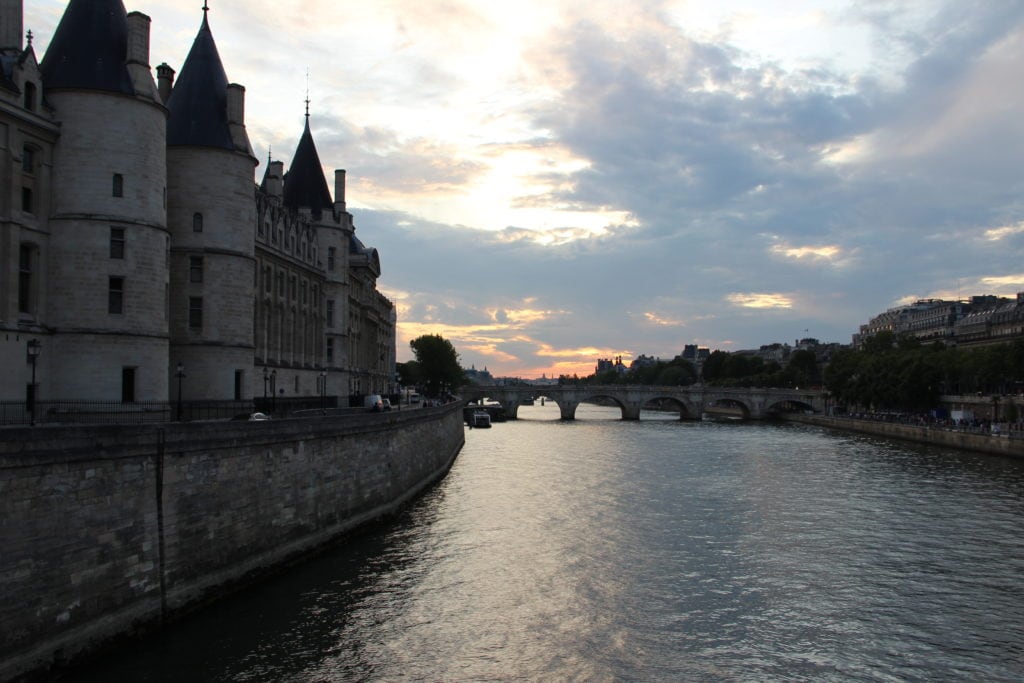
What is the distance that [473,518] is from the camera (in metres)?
35.3

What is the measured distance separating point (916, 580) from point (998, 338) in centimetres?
12084

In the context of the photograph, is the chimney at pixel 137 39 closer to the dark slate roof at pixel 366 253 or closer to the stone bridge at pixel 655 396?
the dark slate roof at pixel 366 253

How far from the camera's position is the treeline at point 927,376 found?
88125 mm

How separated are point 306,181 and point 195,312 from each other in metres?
26.6

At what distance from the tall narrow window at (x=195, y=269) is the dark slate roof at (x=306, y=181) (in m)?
24.2

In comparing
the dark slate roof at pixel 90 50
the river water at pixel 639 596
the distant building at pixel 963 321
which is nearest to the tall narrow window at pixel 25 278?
the dark slate roof at pixel 90 50

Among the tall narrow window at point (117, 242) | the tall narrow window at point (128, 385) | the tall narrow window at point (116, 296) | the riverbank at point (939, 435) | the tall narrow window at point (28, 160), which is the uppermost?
the tall narrow window at point (28, 160)

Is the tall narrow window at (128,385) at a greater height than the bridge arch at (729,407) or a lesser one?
greater

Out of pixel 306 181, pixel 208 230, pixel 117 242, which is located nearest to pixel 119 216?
pixel 117 242

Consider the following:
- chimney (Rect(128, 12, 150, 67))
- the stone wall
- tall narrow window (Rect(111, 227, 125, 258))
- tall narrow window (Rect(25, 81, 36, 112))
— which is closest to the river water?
the stone wall

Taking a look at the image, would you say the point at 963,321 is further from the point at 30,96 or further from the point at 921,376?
the point at 30,96

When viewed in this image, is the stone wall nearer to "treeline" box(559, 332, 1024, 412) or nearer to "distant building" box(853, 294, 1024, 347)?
"treeline" box(559, 332, 1024, 412)

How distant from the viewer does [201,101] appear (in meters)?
36.9

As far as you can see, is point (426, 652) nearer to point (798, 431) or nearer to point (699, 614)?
point (699, 614)
